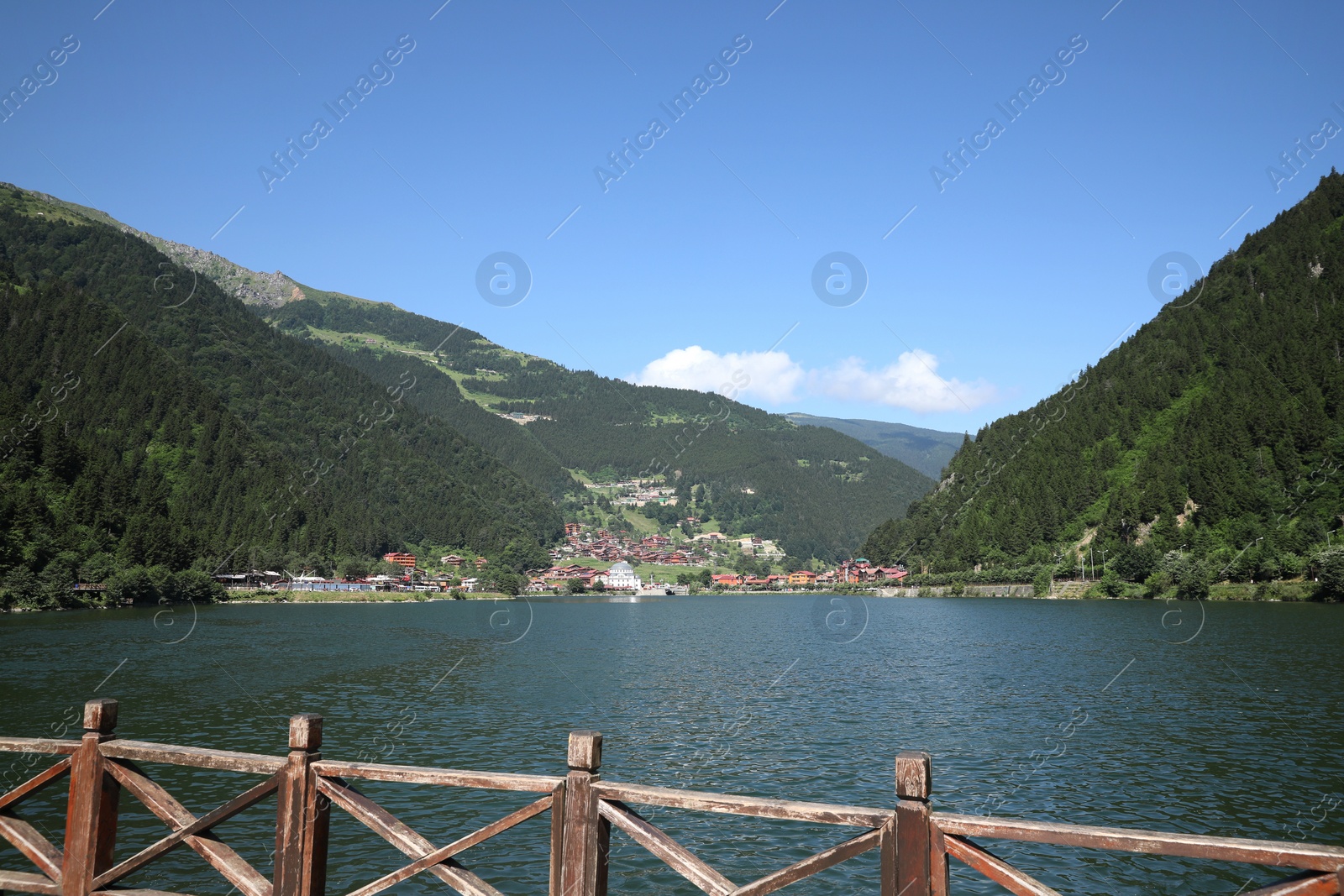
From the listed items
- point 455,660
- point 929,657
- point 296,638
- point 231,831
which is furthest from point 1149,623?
point 231,831

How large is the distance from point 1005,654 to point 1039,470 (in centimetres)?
14852

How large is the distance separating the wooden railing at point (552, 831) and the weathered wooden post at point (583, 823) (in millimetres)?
12

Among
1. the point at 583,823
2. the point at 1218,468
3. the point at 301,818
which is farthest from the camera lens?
the point at 1218,468

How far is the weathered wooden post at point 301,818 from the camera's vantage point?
8.58 meters

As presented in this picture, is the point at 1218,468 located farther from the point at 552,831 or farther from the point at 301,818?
the point at 301,818

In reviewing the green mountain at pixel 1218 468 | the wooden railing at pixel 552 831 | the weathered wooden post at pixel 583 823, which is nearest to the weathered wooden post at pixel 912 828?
the wooden railing at pixel 552 831

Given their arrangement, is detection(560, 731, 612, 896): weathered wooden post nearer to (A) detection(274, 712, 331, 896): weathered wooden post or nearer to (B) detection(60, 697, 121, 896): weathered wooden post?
(A) detection(274, 712, 331, 896): weathered wooden post

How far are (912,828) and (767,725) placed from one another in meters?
28.2

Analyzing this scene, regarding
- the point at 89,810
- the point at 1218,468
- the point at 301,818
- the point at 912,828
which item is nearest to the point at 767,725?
the point at 301,818

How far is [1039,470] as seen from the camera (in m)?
196

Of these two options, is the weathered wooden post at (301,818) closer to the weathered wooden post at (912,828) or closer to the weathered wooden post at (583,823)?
the weathered wooden post at (583,823)

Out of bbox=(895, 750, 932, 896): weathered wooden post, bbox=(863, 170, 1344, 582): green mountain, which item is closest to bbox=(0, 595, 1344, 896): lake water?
bbox=(895, 750, 932, 896): weathered wooden post

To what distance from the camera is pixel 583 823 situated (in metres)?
7.84

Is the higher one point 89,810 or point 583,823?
point 583,823
